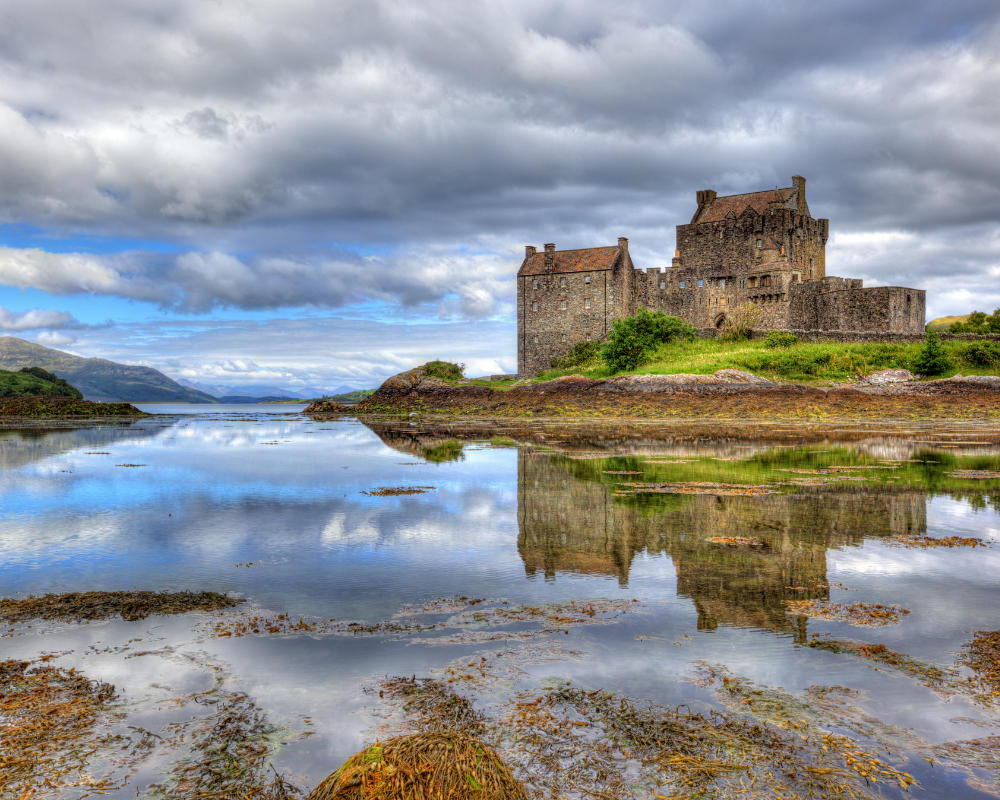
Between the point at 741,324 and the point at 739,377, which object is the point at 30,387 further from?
the point at 741,324

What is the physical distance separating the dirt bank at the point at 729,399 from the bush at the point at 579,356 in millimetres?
9983

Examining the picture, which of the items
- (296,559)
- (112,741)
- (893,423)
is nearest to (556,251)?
(893,423)

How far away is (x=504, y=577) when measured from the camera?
9023 millimetres

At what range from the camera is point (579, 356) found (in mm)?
68312

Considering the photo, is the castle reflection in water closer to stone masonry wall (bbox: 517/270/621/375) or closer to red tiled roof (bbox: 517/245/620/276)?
stone masonry wall (bbox: 517/270/621/375)

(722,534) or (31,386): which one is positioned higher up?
(31,386)

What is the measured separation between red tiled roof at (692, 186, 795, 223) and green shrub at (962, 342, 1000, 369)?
25.7m

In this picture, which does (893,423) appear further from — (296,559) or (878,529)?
(296,559)

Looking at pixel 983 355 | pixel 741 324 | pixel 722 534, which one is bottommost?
pixel 722 534

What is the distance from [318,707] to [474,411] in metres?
51.0

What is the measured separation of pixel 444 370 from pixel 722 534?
57687 mm

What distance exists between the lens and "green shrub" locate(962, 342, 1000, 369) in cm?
4769

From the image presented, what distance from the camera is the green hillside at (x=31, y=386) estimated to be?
7644 cm

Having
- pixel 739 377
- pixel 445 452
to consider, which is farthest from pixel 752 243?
pixel 445 452
